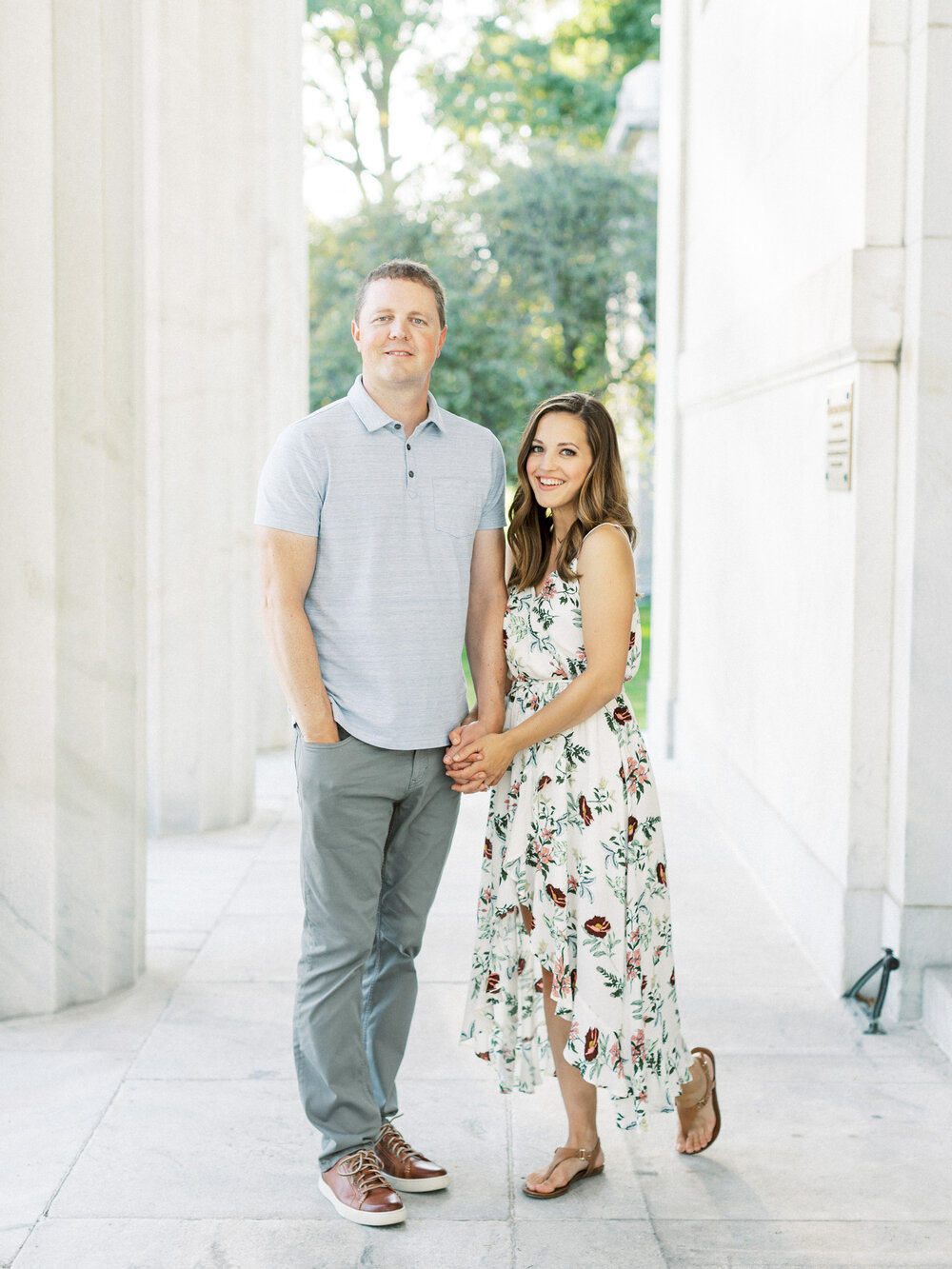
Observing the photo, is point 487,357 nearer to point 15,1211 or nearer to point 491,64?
point 491,64

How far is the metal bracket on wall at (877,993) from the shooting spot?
14.5 ft

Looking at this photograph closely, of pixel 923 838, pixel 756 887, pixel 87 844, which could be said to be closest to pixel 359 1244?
pixel 87 844

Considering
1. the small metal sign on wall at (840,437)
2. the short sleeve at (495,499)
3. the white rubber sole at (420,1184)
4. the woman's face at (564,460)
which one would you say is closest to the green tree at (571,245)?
the small metal sign on wall at (840,437)

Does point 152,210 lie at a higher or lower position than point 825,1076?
higher

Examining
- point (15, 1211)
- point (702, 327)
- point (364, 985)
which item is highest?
point (702, 327)

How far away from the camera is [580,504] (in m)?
3.29

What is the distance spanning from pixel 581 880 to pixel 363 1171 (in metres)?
0.84

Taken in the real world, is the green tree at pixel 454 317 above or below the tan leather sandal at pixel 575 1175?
above

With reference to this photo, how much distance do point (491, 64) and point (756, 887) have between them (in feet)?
76.4

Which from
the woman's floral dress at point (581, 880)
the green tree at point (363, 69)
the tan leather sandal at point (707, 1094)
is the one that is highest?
the green tree at point (363, 69)

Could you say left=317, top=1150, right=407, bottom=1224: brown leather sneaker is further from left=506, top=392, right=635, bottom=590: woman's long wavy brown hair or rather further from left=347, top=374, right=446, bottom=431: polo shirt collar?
left=347, top=374, right=446, bottom=431: polo shirt collar

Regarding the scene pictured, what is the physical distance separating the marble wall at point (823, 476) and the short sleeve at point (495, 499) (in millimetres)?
1693

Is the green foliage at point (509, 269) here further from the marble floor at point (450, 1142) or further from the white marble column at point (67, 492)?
the marble floor at point (450, 1142)

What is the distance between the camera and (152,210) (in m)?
6.91
